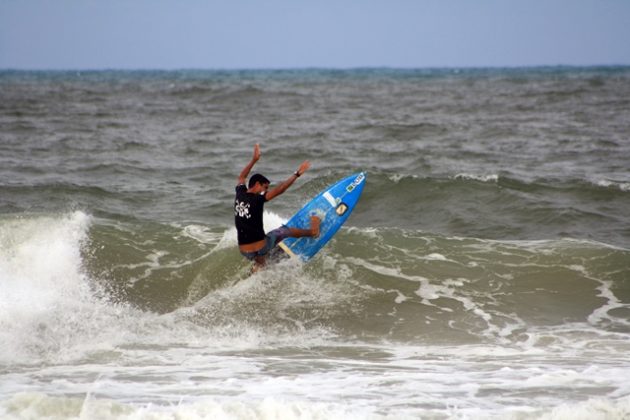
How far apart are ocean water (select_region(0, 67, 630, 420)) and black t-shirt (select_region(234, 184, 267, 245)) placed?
0.72m

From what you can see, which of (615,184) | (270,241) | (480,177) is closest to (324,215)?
(270,241)

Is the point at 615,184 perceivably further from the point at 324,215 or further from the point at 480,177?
the point at 324,215

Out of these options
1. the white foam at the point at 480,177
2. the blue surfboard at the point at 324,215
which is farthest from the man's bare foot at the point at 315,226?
the white foam at the point at 480,177

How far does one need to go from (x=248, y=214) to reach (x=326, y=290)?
1477mm

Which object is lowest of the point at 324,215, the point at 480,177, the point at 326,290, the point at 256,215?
the point at 326,290

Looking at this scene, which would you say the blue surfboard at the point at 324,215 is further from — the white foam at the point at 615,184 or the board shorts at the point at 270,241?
the white foam at the point at 615,184

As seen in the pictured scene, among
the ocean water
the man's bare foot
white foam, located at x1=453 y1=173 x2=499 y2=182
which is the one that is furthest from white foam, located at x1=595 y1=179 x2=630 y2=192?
the man's bare foot

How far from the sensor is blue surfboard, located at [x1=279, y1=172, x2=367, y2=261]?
10.1m

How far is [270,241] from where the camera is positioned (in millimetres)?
9359

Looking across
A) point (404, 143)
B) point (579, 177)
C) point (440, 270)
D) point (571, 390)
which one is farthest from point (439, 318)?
point (404, 143)

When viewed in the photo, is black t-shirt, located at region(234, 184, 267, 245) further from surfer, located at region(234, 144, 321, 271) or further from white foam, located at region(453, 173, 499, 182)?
white foam, located at region(453, 173, 499, 182)

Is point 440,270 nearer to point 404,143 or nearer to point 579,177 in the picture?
point 579,177

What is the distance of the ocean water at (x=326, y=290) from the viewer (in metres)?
6.47

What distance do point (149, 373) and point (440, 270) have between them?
456 cm
